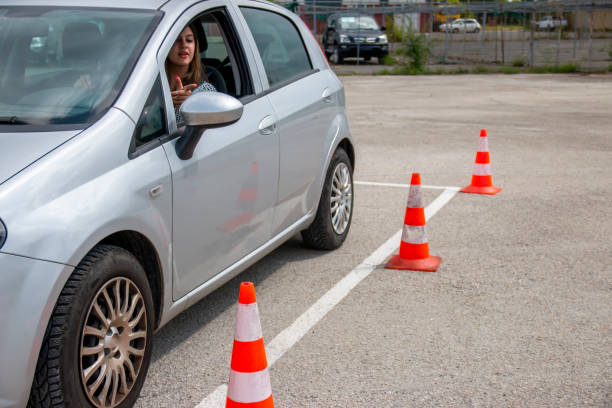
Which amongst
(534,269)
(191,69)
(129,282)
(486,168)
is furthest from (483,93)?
(129,282)

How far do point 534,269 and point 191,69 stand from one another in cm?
270

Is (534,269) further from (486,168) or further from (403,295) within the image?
(486,168)

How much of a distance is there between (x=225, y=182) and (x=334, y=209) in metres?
1.96

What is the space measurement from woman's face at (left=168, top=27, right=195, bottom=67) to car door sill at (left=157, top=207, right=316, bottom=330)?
45.2 inches

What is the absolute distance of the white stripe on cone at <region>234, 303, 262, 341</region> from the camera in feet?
9.28

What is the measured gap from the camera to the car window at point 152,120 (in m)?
3.39

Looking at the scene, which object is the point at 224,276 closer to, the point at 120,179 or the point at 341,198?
the point at 120,179

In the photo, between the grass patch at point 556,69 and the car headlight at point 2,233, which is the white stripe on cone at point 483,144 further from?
the grass patch at point 556,69

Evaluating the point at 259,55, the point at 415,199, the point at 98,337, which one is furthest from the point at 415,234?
the point at 98,337

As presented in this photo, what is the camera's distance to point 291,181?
15.7 feet

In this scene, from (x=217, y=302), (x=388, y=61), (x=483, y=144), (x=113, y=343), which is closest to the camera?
(x=113, y=343)

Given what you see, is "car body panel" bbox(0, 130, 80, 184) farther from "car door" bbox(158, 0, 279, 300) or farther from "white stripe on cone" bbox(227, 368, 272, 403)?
"white stripe on cone" bbox(227, 368, 272, 403)

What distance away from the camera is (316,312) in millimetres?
4586

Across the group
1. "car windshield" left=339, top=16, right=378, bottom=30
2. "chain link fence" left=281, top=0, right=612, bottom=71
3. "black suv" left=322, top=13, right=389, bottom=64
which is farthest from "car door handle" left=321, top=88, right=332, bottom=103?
"car windshield" left=339, top=16, right=378, bottom=30
